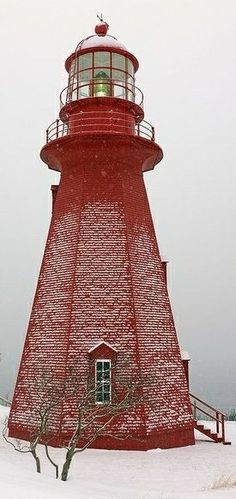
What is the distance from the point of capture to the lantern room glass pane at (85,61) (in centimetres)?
1798

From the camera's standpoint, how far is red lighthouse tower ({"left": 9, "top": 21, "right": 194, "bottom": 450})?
50.7ft

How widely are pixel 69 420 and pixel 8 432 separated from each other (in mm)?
2892

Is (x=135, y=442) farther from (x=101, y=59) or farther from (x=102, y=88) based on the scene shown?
(x=101, y=59)

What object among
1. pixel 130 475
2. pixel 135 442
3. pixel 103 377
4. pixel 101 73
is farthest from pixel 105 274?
pixel 101 73

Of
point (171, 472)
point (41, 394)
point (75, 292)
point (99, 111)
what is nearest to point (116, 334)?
point (75, 292)

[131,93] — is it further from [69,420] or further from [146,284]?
[69,420]

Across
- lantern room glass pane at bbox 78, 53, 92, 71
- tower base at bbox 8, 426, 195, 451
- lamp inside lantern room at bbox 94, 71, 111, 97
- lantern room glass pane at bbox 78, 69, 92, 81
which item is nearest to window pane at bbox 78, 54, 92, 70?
lantern room glass pane at bbox 78, 53, 92, 71

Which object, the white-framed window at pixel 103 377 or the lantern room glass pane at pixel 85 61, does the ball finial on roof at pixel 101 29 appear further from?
the white-framed window at pixel 103 377

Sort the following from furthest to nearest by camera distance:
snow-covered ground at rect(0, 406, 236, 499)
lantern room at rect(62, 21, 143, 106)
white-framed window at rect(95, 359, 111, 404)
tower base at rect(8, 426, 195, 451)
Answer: lantern room at rect(62, 21, 143, 106) < white-framed window at rect(95, 359, 111, 404) < tower base at rect(8, 426, 195, 451) < snow-covered ground at rect(0, 406, 236, 499)

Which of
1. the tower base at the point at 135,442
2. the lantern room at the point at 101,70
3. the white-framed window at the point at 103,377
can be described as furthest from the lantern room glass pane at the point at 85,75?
the tower base at the point at 135,442

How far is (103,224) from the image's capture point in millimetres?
16891

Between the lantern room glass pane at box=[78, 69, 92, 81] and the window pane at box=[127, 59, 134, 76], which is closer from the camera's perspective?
the lantern room glass pane at box=[78, 69, 92, 81]

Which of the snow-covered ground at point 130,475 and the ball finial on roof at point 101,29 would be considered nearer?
the snow-covered ground at point 130,475

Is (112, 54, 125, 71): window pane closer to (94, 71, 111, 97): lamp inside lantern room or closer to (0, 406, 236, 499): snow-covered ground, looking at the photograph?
(94, 71, 111, 97): lamp inside lantern room
